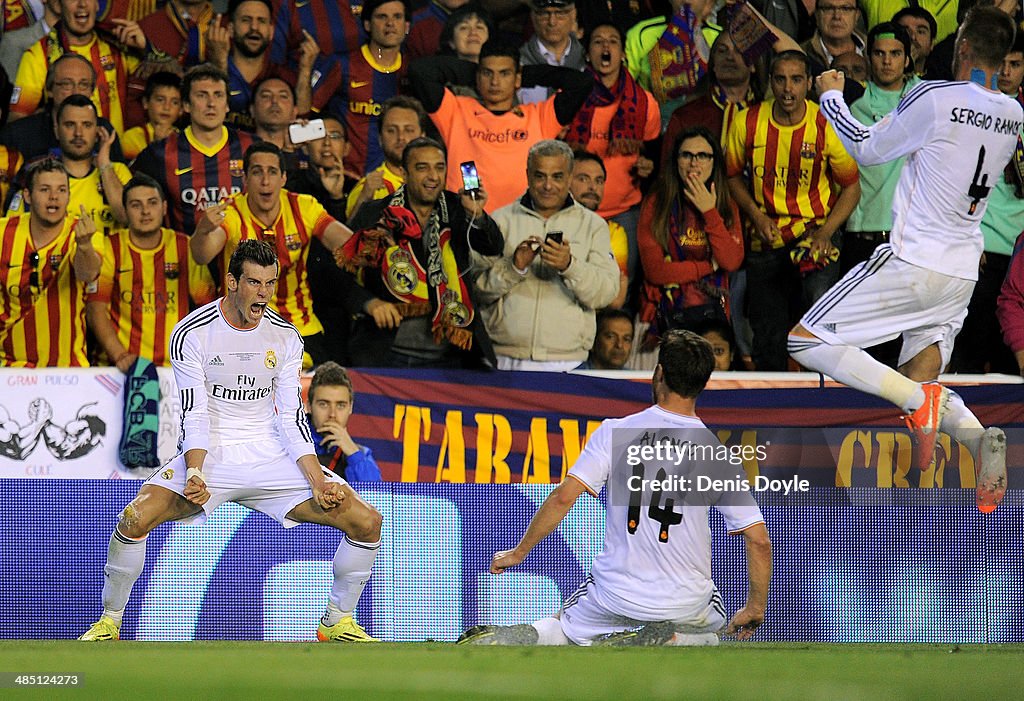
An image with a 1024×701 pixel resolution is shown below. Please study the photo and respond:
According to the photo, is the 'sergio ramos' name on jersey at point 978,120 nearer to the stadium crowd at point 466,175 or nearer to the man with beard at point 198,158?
the stadium crowd at point 466,175

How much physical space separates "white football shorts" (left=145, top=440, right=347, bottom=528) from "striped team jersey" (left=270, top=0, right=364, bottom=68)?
3.78 metres

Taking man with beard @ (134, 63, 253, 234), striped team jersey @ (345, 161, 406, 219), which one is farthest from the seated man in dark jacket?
man with beard @ (134, 63, 253, 234)

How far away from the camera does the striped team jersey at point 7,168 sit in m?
8.88

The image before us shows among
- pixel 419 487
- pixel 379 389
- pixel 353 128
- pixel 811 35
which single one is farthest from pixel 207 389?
pixel 811 35

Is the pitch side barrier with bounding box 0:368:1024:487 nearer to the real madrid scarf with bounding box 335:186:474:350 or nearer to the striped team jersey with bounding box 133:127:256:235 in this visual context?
the real madrid scarf with bounding box 335:186:474:350

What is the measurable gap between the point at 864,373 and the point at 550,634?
2.12 meters

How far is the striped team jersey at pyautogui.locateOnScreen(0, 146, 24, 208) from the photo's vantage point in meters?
8.88

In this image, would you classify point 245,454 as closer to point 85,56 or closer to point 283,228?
point 283,228

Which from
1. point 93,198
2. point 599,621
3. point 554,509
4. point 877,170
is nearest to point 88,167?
point 93,198

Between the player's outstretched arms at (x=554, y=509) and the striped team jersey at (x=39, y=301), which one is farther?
the striped team jersey at (x=39, y=301)

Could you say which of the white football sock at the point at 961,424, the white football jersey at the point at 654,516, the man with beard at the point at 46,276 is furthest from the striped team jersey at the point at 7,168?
the white football sock at the point at 961,424

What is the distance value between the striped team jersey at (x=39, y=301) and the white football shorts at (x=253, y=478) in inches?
85.0

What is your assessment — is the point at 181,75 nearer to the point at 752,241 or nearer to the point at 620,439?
the point at 752,241

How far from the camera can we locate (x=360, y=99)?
9367 millimetres
